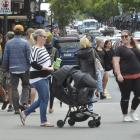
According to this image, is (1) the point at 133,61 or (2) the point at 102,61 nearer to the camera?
(1) the point at 133,61

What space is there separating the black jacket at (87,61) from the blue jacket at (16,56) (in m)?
1.54

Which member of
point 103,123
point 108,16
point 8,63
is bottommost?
point 108,16

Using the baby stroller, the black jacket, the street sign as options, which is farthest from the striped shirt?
the street sign

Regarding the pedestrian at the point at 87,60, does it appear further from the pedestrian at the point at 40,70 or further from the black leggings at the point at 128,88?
the pedestrian at the point at 40,70

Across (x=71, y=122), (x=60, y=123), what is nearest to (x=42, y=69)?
(x=60, y=123)

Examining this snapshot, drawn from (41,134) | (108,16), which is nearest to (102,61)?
(41,134)

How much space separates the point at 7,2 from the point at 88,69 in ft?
20.3

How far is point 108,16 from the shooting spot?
11769cm

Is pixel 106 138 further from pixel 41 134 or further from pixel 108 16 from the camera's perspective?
pixel 108 16

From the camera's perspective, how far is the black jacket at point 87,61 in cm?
1419

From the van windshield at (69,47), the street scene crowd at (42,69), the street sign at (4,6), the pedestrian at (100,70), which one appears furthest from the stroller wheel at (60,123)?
the van windshield at (69,47)

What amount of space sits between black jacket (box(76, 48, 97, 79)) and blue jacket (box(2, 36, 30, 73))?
1.54 meters

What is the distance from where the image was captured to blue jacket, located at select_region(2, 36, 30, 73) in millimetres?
13000

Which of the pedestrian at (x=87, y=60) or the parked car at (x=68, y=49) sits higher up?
the pedestrian at (x=87, y=60)
